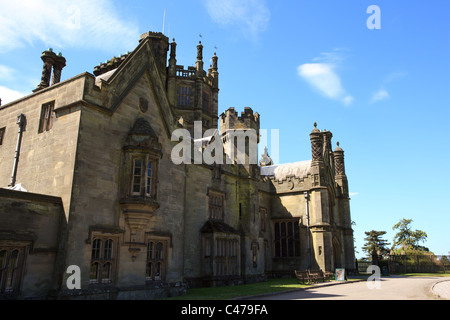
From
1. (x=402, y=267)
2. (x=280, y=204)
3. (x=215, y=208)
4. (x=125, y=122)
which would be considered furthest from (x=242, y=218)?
(x=402, y=267)

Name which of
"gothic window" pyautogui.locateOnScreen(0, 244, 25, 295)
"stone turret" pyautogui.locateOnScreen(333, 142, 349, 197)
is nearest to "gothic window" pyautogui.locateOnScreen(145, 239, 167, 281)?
"gothic window" pyautogui.locateOnScreen(0, 244, 25, 295)

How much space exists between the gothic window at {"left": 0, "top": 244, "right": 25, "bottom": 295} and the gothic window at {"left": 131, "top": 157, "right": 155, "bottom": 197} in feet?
16.4

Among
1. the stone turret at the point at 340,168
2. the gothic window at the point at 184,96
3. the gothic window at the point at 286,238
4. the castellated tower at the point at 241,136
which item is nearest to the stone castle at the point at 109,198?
the castellated tower at the point at 241,136

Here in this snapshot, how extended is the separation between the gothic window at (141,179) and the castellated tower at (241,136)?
12.0 m

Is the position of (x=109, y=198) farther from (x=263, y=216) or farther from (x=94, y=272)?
(x=263, y=216)

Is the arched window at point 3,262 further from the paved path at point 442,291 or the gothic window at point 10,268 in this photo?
the paved path at point 442,291

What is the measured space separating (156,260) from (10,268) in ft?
21.7

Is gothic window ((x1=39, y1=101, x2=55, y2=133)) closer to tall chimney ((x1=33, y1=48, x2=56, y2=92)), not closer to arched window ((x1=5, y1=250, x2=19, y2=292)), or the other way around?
arched window ((x1=5, y1=250, x2=19, y2=292))

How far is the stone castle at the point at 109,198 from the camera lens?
13023 mm

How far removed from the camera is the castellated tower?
94.5 feet

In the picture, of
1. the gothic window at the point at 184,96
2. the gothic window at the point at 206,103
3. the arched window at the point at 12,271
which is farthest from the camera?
the gothic window at the point at 206,103

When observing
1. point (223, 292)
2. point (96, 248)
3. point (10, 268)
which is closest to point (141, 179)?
point (96, 248)

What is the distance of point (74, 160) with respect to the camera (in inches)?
550

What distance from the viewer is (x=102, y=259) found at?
14.5 m
